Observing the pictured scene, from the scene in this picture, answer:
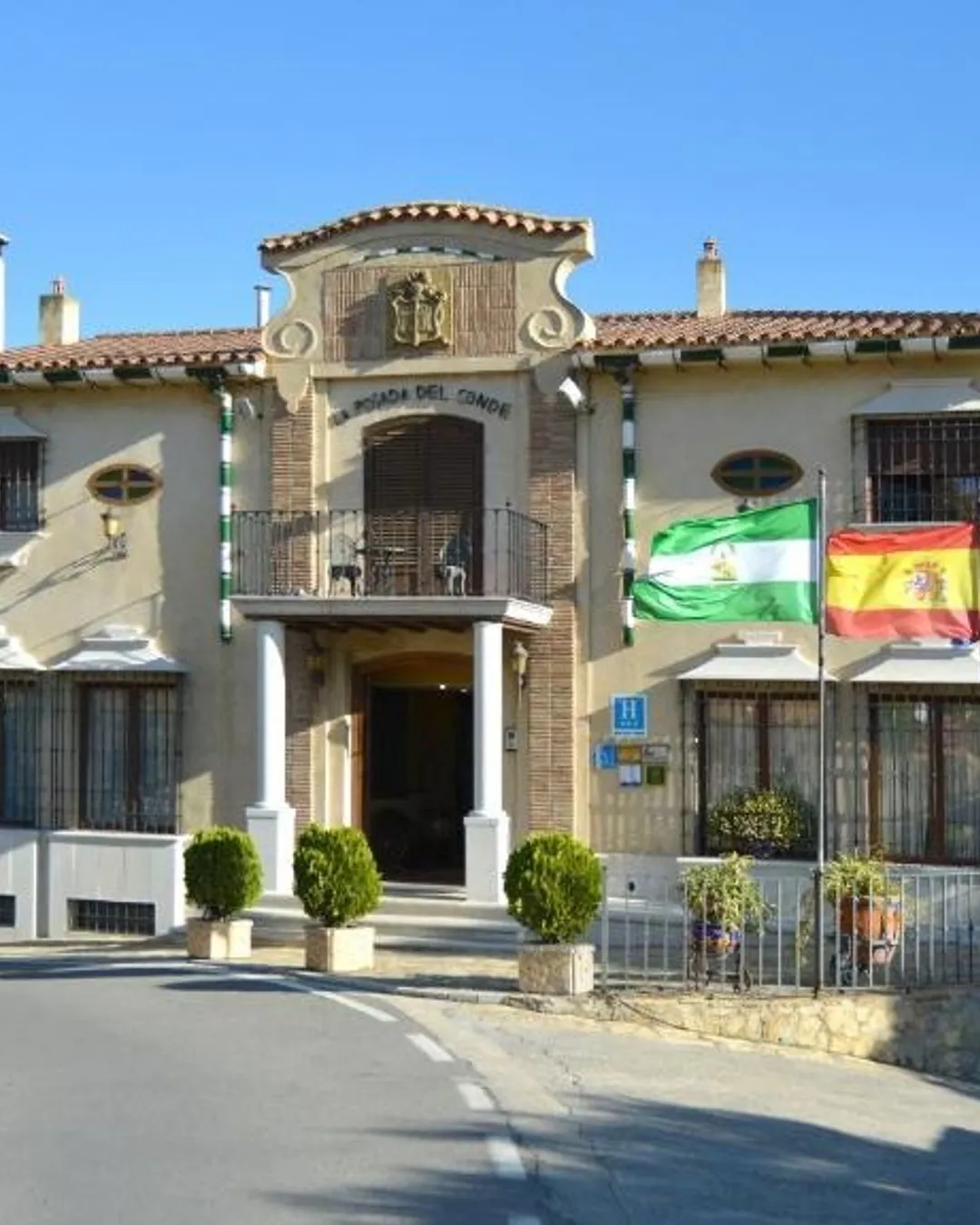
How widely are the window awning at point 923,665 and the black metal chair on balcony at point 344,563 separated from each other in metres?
5.58

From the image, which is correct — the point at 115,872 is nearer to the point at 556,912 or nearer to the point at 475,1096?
the point at 556,912

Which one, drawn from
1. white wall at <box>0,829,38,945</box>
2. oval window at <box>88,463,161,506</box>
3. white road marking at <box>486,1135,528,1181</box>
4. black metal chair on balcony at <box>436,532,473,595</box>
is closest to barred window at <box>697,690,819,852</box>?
black metal chair on balcony at <box>436,532,473,595</box>

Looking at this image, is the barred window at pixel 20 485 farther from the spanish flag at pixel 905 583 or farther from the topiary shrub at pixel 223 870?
the spanish flag at pixel 905 583

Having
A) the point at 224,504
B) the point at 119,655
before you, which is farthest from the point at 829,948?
the point at 119,655

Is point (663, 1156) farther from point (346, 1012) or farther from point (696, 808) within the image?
point (696, 808)

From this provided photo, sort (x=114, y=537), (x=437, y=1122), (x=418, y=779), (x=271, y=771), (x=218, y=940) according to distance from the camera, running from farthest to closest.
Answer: (x=418, y=779) → (x=114, y=537) → (x=271, y=771) → (x=218, y=940) → (x=437, y=1122)

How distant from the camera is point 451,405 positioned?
62.6 feet

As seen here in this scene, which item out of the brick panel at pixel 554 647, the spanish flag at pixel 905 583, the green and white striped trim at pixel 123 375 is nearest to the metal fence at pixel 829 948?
the spanish flag at pixel 905 583

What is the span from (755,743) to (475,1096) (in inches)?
346

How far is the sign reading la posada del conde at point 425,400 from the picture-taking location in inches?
746

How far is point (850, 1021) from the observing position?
13.4 m

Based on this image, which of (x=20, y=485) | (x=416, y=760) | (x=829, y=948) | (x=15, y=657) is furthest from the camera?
(x=416, y=760)

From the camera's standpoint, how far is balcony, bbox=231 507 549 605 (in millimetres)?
18547

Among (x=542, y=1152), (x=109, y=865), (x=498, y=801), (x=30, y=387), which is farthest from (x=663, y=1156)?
(x=30, y=387)
